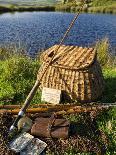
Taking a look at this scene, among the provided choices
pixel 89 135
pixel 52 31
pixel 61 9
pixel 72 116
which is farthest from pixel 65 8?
pixel 89 135

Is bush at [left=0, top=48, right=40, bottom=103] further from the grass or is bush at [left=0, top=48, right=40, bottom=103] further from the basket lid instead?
the basket lid

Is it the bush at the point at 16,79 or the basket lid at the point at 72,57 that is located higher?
the basket lid at the point at 72,57

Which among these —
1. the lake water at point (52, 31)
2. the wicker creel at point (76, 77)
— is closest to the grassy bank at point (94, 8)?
the lake water at point (52, 31)

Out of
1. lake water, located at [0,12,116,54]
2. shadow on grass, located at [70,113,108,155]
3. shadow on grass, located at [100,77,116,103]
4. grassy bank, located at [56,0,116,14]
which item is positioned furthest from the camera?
grassy bank, located at [56,0,116,14]

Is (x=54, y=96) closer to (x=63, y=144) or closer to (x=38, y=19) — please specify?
(x=63, y=144)

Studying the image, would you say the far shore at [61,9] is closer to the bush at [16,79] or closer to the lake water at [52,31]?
the lake water at [52,31]

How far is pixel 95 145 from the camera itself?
800 cm

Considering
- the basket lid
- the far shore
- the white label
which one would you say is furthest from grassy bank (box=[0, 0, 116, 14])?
the white label

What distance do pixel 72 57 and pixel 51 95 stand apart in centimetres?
109

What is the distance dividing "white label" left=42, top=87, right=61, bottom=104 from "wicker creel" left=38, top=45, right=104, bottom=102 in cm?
11

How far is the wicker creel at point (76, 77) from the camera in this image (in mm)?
9578

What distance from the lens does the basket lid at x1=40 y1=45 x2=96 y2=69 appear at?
9.61m

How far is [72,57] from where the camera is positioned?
998 cm

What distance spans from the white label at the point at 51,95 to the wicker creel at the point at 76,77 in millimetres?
112
